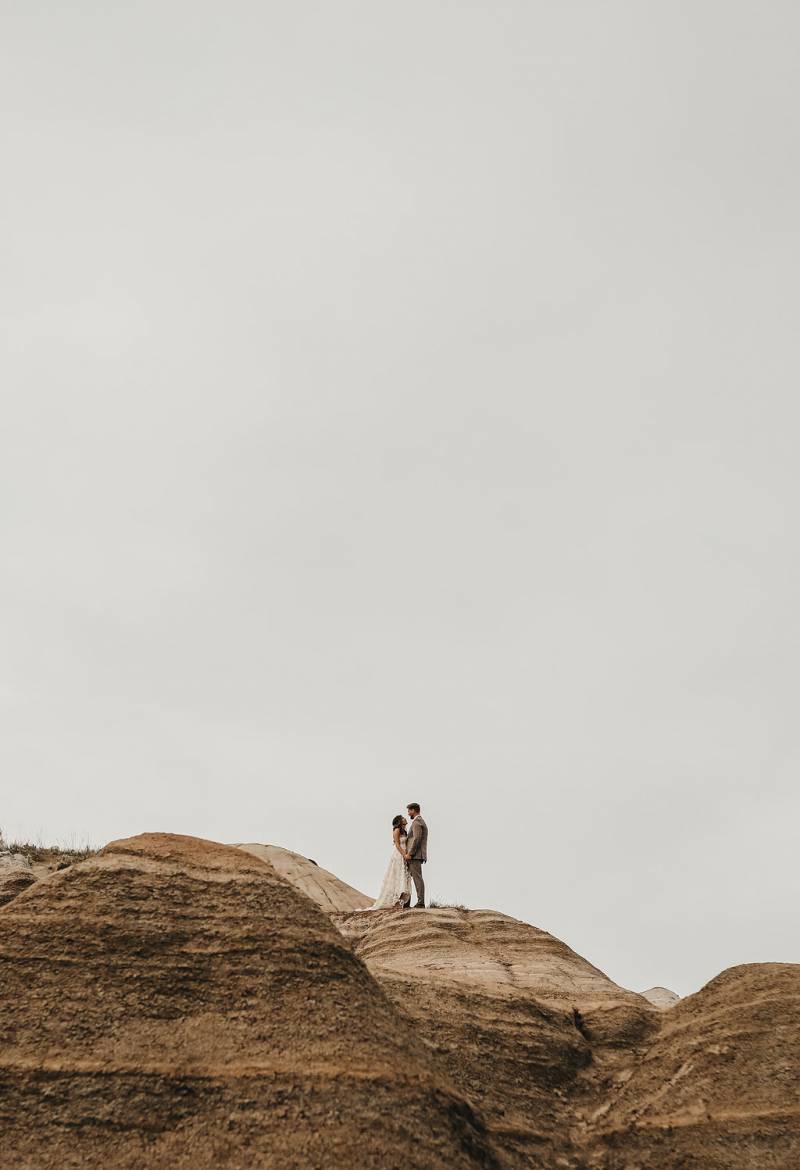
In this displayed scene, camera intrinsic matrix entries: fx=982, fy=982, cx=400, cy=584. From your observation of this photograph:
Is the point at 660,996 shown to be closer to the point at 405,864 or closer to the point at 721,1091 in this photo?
the point at 405,864

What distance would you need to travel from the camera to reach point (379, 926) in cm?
2070

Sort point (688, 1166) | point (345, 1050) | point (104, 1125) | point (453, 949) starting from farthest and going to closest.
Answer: point (453, 949), point (688, 1166), point (345, 1050), point (104, 1125)

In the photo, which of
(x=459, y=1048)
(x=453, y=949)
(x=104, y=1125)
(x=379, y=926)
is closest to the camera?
(x=104, y=1125)

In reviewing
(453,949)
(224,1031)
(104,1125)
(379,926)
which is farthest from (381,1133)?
(379,926)

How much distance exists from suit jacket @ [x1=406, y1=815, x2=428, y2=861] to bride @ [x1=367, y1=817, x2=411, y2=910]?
9.2 inches

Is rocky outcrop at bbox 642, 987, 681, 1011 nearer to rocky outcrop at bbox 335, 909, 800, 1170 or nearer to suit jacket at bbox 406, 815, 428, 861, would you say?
suit jacket at bbox 406, 815, 428, 861

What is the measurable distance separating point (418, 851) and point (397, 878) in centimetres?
139

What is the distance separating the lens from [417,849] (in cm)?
2255

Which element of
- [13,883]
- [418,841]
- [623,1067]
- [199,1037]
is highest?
[418,841]

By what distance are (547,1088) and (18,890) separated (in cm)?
1124

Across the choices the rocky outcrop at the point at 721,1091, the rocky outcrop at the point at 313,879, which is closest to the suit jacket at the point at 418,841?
the rocky outcrop at the point at 313,879

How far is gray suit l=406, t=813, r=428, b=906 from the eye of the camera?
22453mm

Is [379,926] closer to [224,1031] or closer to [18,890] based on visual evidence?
[18,890]

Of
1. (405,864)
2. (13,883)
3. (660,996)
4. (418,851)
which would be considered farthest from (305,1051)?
(660,996)
